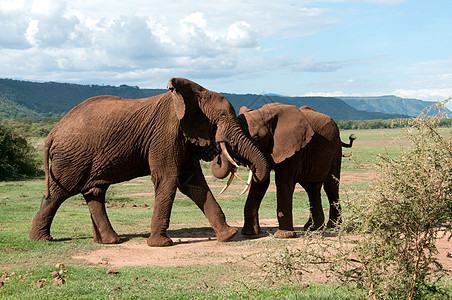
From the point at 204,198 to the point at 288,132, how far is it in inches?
93.0

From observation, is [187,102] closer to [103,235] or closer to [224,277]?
[103,235]

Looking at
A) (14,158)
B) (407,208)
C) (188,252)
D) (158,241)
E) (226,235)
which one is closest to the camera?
(407,208)

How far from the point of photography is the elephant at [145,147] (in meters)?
11.0

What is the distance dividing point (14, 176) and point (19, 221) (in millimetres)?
15908

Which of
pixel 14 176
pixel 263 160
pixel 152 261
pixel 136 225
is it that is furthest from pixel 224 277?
pixel 14 176

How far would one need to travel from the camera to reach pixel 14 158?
29.2m

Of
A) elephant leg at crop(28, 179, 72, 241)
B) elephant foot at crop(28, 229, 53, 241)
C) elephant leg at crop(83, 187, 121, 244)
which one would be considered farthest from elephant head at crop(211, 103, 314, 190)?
elephant foot at crop(28, 229, 53, 241)

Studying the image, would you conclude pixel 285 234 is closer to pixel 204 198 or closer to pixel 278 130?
pixel 204 198

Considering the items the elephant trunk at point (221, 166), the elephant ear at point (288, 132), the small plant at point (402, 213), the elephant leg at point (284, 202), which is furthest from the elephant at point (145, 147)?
the small plant at point (402, 213)

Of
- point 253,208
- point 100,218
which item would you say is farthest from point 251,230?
point 100,218

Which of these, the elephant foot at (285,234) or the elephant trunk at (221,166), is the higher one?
the elephant trunk at (221,166)

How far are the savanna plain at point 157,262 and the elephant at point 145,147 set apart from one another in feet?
2.34

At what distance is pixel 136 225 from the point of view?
14.0m

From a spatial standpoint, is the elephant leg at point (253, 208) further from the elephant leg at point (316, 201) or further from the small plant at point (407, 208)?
the small plant at point (407, 208)
